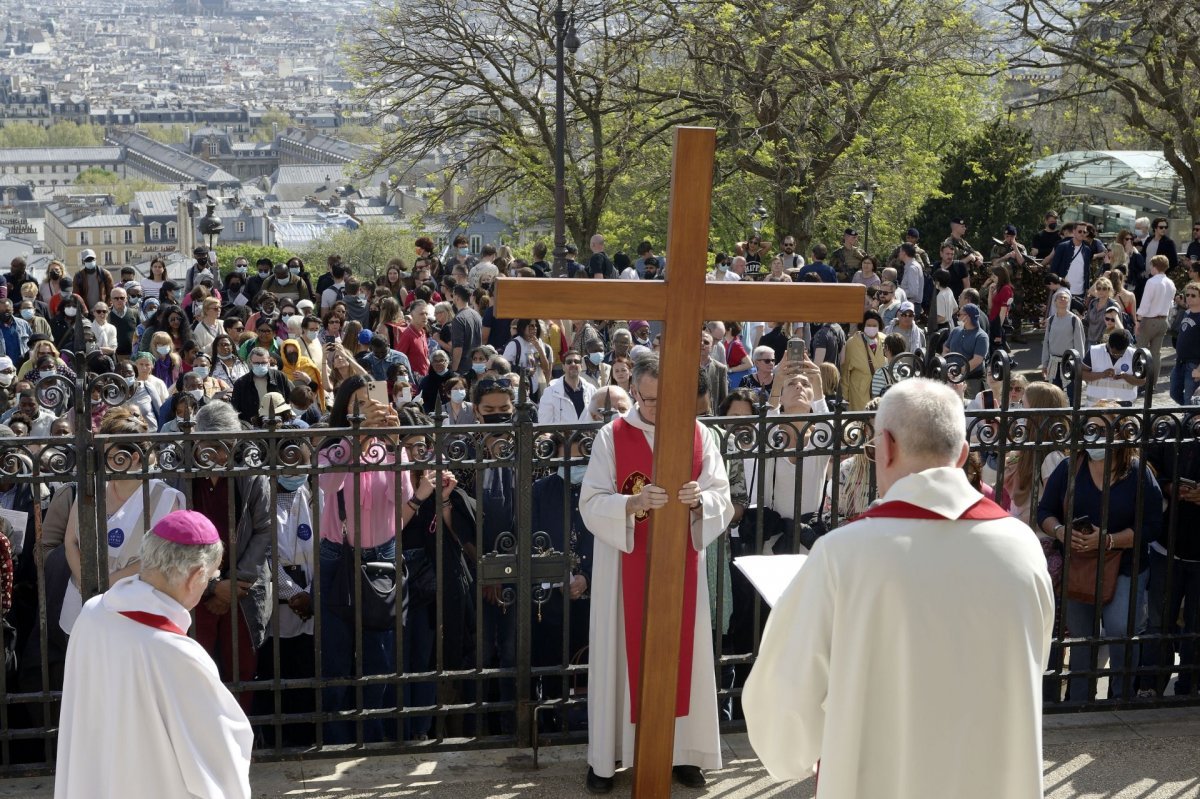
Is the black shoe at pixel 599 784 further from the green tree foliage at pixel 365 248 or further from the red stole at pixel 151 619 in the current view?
the green tree foliage at pixel 365 248

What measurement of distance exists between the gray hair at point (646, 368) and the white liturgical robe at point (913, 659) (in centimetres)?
171

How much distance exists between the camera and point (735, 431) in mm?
5266

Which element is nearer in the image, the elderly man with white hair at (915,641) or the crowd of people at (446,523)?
the elderly man with white hair at (915,641)

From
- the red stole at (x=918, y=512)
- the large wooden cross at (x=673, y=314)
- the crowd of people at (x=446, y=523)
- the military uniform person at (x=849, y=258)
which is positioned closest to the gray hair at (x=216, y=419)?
the crowd of people at (x=446, y=523)

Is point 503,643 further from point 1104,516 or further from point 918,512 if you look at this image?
point 918,512

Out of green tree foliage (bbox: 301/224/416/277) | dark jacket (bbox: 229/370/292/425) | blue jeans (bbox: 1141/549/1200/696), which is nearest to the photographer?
blue jeans (bbox: 1141/549/1200/696)

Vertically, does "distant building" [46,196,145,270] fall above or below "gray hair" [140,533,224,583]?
above

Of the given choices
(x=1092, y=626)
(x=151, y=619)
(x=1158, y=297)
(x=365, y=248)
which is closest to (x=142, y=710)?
(x=151, y=619)

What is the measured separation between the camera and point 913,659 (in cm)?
326

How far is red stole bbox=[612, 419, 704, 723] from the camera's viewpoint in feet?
16.6

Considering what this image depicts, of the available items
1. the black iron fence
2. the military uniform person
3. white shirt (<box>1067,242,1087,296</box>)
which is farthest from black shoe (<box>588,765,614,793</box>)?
the military uniform person

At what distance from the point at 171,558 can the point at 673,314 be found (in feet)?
5.27

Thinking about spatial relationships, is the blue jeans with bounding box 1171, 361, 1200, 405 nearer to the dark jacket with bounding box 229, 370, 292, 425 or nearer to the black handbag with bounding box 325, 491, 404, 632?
the dark jacket with bounding box 229, 370, 292, 425

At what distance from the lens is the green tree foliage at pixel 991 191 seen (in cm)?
2256
